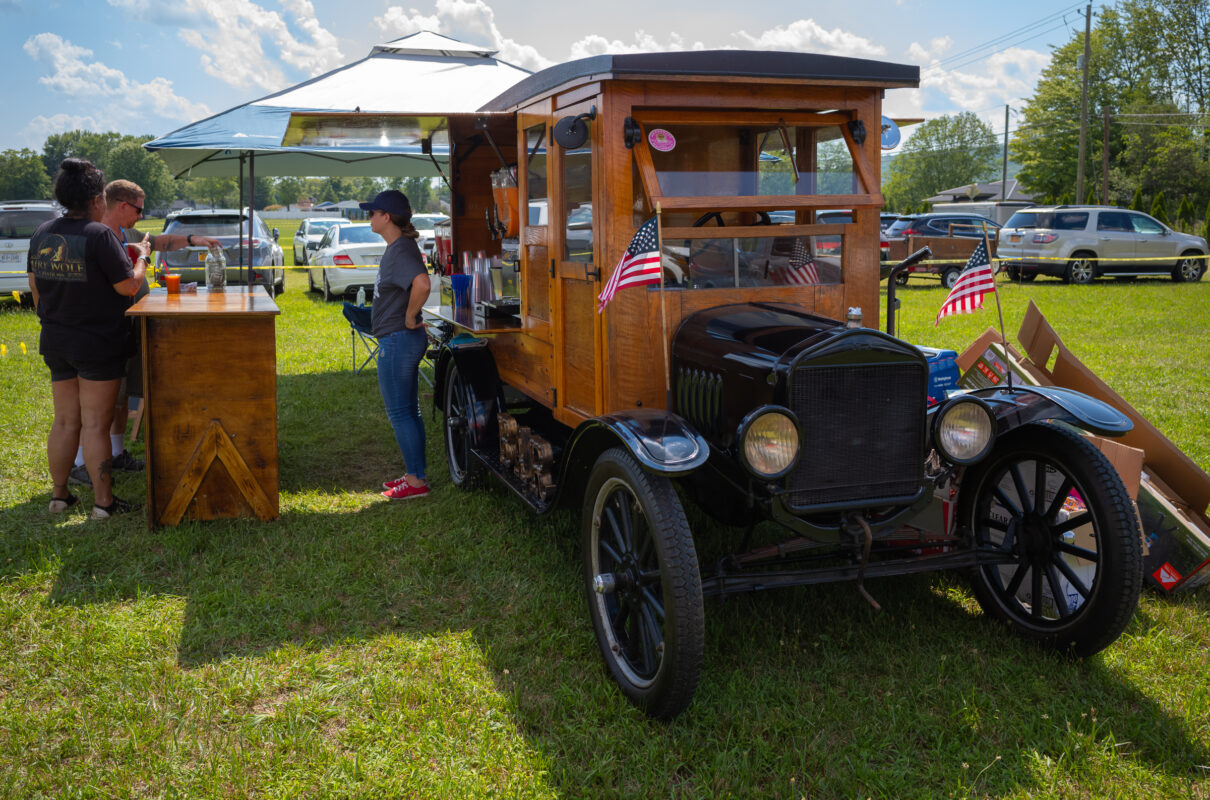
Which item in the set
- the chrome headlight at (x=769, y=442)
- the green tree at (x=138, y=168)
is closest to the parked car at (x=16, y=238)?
the chrome headlight at (x=769, y=442)

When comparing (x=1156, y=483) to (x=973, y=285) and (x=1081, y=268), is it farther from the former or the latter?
(x=1081, y=268)

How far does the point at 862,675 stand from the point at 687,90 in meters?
2.41

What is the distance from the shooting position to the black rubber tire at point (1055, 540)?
3.05m

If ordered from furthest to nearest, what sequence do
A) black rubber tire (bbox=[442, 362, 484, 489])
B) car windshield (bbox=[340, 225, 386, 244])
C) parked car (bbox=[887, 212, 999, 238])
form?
1. parked car (bbox=[887, 212, 999, 238])
2. car windshield (bbox=[340, 225, 386, 244])
3. black rubber tire (bbox=[442, 362, 484, 489])

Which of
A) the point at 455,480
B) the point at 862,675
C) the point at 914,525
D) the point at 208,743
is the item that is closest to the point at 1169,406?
the point at 914,525

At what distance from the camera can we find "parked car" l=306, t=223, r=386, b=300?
53.7 feet

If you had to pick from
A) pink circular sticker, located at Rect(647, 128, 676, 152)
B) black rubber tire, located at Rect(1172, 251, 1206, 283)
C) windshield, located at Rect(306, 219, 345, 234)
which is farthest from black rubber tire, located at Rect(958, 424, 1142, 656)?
windshield, located at Rect(306, 219, 345, 234)

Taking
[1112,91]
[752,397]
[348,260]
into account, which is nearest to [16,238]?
[348,260]

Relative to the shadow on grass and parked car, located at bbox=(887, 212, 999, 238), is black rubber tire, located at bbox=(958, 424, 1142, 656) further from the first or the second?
A: parked car, located at bbox=(887, 212, 999, 238)

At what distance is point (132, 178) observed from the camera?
366ft

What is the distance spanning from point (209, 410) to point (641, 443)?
2.90 metres

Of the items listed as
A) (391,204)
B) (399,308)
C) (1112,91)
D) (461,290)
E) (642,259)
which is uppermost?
(1112,91)

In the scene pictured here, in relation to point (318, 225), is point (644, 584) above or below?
below

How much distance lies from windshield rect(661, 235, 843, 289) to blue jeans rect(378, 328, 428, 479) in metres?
2.06
